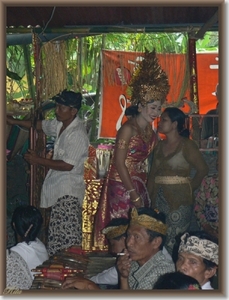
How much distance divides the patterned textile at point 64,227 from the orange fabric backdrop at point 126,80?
118 centimetres

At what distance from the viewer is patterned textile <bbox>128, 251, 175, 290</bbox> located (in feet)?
12.9

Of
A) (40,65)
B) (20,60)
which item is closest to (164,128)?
(40,65)

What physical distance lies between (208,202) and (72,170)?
1.26 meters

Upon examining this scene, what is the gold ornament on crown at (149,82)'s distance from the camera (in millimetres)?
5651

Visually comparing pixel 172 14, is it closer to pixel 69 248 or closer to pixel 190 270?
pixel 69 248

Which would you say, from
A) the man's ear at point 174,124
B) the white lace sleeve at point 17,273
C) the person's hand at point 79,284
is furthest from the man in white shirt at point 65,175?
the person's hand at point 79,284

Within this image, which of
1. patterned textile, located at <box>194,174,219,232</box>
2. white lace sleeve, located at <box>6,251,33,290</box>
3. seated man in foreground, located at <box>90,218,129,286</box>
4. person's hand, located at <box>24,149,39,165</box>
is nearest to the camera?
white lace sleeve, located at <box>6,251,33,290</box>

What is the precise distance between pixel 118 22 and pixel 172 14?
1.91 feet

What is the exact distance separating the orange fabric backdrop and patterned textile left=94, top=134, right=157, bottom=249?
0.87m

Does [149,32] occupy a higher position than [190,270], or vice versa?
[149,32]

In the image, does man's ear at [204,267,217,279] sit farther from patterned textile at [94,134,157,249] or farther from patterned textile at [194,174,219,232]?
patterned textile at [94,134,157,249]

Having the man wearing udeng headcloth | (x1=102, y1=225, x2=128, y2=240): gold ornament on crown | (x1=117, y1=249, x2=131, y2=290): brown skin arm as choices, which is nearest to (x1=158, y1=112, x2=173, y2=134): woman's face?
(x1=102, y1=225, x2=128, y2=240): gold ornament on crown

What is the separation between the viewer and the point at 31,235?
4543 mm

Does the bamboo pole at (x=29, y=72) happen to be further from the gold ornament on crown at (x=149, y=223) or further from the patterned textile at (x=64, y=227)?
the gold ornament on crown at (x=149, y=223)
